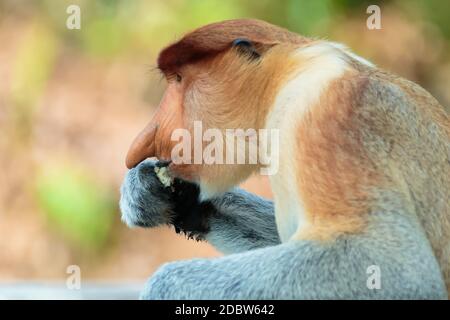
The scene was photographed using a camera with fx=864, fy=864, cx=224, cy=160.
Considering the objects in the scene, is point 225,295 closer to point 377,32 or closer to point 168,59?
point 168,59

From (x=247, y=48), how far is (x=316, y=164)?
2.19ft

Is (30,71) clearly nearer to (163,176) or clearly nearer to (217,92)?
(163,176)

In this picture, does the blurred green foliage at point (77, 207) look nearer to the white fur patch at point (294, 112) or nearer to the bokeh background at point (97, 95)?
the bokeh background at point (97, 95)

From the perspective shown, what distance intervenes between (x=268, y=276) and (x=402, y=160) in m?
0.66

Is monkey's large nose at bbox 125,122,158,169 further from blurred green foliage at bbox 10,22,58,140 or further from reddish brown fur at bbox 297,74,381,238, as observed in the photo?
blurred green foliage at bbox 10,22,58,140

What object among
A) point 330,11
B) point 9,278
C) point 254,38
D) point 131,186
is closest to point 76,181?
point 9,278

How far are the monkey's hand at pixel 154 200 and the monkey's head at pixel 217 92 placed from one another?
13.1 inches

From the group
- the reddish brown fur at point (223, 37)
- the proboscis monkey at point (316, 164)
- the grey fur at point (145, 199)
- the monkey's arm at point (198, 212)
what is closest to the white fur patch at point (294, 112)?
the proboscis monkey at point (316, 164)

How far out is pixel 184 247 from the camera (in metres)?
9.28

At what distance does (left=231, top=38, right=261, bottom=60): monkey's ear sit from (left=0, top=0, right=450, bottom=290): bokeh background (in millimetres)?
5300

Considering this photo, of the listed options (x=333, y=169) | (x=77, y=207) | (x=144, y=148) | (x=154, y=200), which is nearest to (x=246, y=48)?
(x=144, y=148)

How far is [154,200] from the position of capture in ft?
12.9

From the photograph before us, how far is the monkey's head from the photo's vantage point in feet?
11.2

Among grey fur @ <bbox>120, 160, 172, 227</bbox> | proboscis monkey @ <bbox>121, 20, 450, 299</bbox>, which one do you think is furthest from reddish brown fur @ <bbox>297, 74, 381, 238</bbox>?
grey fur @ <bbox>120, 160, 172, 227</bbox>
